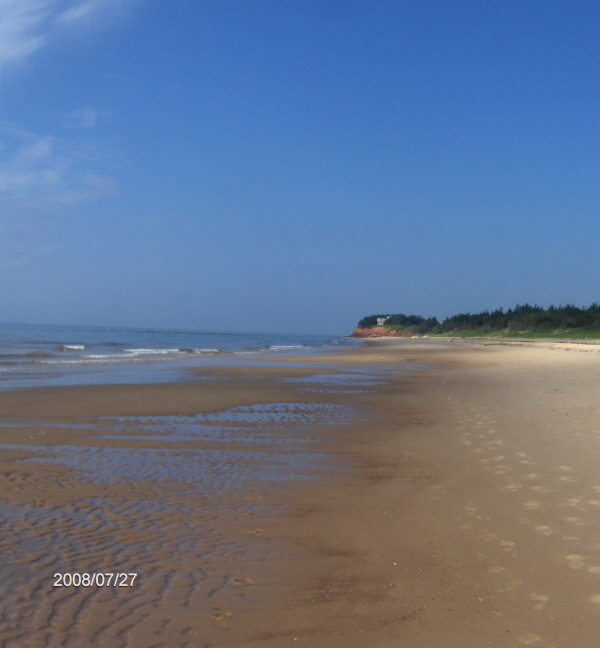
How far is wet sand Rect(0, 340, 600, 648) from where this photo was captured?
3.23 meters

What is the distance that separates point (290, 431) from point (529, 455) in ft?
13.3

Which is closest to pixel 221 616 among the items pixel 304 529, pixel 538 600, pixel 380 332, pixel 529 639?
pixel 304 529

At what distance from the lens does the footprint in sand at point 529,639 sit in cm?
300

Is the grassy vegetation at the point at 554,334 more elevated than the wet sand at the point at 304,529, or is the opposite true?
the grassy vegetation at the point at 554,334

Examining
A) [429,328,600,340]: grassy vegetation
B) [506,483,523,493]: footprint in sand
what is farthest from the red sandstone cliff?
[506,483,523,493]: footprint in sand

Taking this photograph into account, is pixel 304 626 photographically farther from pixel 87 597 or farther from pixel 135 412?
pixel 135 412

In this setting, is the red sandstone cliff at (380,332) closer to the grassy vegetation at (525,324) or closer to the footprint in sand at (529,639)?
the grassy vegetation at (525,324)

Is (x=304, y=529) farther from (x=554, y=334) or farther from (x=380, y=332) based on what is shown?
(x=380, y=332)

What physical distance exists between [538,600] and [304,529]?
2.05 meters

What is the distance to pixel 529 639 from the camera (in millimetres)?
3031

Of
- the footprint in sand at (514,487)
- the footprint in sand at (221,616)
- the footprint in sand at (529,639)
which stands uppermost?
the footprint in sand at (514,487)

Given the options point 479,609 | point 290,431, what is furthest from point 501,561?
point 290,431

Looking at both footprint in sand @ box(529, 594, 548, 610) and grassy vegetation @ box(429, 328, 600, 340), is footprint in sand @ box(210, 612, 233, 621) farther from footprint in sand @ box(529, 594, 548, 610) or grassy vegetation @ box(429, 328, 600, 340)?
grassy vegetation @ box(429, 328, 600, 340)

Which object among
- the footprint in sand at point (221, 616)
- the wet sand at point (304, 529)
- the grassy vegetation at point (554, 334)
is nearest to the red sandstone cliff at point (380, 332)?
the grassy vegetation at point (554, 334)
